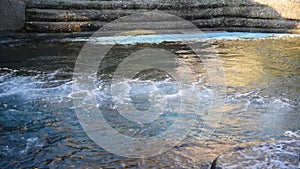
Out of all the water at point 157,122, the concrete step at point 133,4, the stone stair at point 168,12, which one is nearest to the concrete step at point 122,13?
the stone stair at point 168,12

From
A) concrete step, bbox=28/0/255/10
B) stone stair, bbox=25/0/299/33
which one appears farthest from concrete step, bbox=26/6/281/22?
concrete step, bbox=28/0/255/10

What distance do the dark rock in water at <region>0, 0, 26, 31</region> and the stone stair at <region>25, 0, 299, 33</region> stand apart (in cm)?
21

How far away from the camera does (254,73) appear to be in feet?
17.3

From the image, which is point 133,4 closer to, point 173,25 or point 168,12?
point 168,12

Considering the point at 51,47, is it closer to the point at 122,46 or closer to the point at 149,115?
the point at 122,46

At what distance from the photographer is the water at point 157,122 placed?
2.52 meters

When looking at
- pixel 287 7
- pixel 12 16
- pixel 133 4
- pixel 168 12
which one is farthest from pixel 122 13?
pixel 287 7

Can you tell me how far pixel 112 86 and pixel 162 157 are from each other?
208 cm

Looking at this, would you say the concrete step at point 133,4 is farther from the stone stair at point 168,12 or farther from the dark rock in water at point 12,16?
the dark rock in water at point 12,16

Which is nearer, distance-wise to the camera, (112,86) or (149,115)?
(149,115)

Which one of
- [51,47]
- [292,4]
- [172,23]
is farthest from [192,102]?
[292,4]

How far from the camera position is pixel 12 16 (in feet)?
28.9

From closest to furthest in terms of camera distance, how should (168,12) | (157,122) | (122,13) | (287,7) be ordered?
1. (157,122)
2. (122,13)
3. (168,12)
4. (287,7)

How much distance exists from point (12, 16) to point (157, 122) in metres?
6.80
